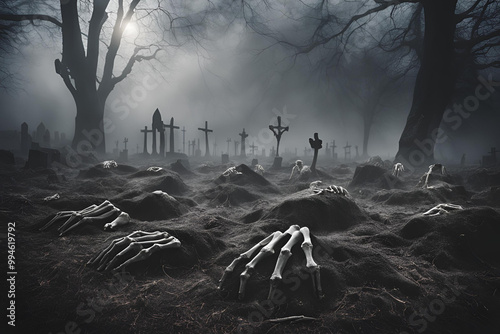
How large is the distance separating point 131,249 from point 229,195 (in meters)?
4.95

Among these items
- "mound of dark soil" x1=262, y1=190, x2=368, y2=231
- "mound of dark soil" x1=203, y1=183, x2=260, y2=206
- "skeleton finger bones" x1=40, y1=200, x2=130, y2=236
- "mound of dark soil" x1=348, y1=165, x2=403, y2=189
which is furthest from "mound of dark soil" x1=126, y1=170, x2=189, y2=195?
"mound of dark soil" x1=348, y1=165, x2=403, y2=189

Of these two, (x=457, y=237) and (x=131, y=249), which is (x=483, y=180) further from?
(x=131, y=249)

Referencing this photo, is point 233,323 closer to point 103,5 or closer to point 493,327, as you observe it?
point 493,327

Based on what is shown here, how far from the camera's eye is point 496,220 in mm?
4461

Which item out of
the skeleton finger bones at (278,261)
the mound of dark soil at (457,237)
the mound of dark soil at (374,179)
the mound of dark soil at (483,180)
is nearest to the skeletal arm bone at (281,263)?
the skeleton finger bones at (278,261)

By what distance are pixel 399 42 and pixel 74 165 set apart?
22.6m

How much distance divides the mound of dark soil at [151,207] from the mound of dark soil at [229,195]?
196cm

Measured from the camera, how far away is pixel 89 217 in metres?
4.67

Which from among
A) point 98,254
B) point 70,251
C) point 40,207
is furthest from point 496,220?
point 40,207

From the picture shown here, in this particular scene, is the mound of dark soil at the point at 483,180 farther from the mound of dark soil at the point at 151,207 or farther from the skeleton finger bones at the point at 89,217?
the skeleton finger bones at the point at 89,217

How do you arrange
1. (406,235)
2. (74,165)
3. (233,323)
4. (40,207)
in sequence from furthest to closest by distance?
(74,165)
(40,207)
(406,235)
(233,323)

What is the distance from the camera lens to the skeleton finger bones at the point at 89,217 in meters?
4.45

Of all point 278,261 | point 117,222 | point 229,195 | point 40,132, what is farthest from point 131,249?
point 40,132

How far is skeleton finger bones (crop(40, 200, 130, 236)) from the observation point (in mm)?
4450
